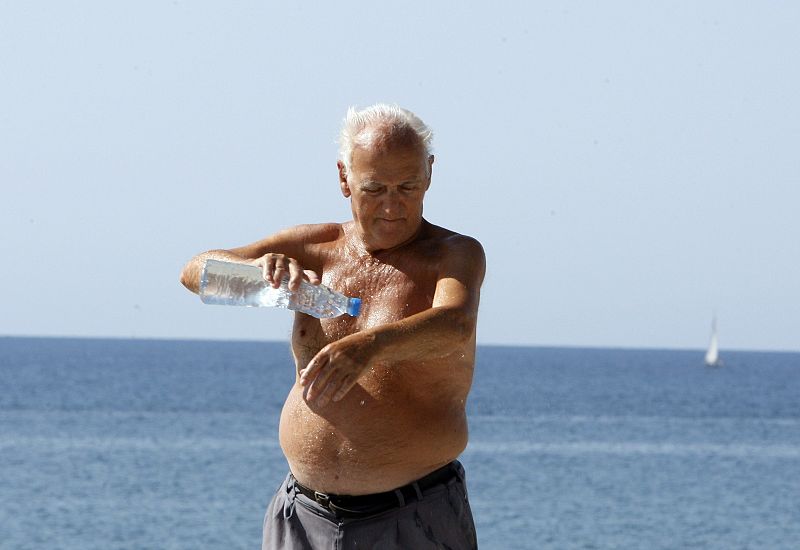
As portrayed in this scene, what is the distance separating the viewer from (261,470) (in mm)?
38531

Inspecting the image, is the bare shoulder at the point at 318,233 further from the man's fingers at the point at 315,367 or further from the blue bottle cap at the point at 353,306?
the man's fingers at the point at 315,367

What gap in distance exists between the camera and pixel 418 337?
3.47 metres

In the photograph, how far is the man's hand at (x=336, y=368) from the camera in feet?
10.9

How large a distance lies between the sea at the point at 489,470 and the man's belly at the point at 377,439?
2293cm

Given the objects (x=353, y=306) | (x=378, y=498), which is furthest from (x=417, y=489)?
(x=353, y=306)

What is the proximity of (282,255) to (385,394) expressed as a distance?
529 millimetres

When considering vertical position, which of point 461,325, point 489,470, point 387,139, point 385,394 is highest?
point 387,139

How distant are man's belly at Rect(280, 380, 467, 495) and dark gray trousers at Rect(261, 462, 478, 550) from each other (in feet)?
0.25

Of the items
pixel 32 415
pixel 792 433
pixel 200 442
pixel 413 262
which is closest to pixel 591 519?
pixel 200 442

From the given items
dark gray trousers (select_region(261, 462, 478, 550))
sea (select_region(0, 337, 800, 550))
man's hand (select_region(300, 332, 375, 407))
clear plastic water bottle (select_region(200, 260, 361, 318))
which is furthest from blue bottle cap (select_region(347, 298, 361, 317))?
sea (select_region(0, 337, 800, 550))

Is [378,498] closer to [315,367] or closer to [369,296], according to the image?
[369,296]

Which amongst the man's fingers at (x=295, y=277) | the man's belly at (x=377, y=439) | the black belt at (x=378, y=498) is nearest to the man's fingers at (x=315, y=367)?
the man's fingers at (x=295, y=277)

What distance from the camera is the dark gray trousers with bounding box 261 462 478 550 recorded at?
154 inches

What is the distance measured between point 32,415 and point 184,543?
3868 cm
